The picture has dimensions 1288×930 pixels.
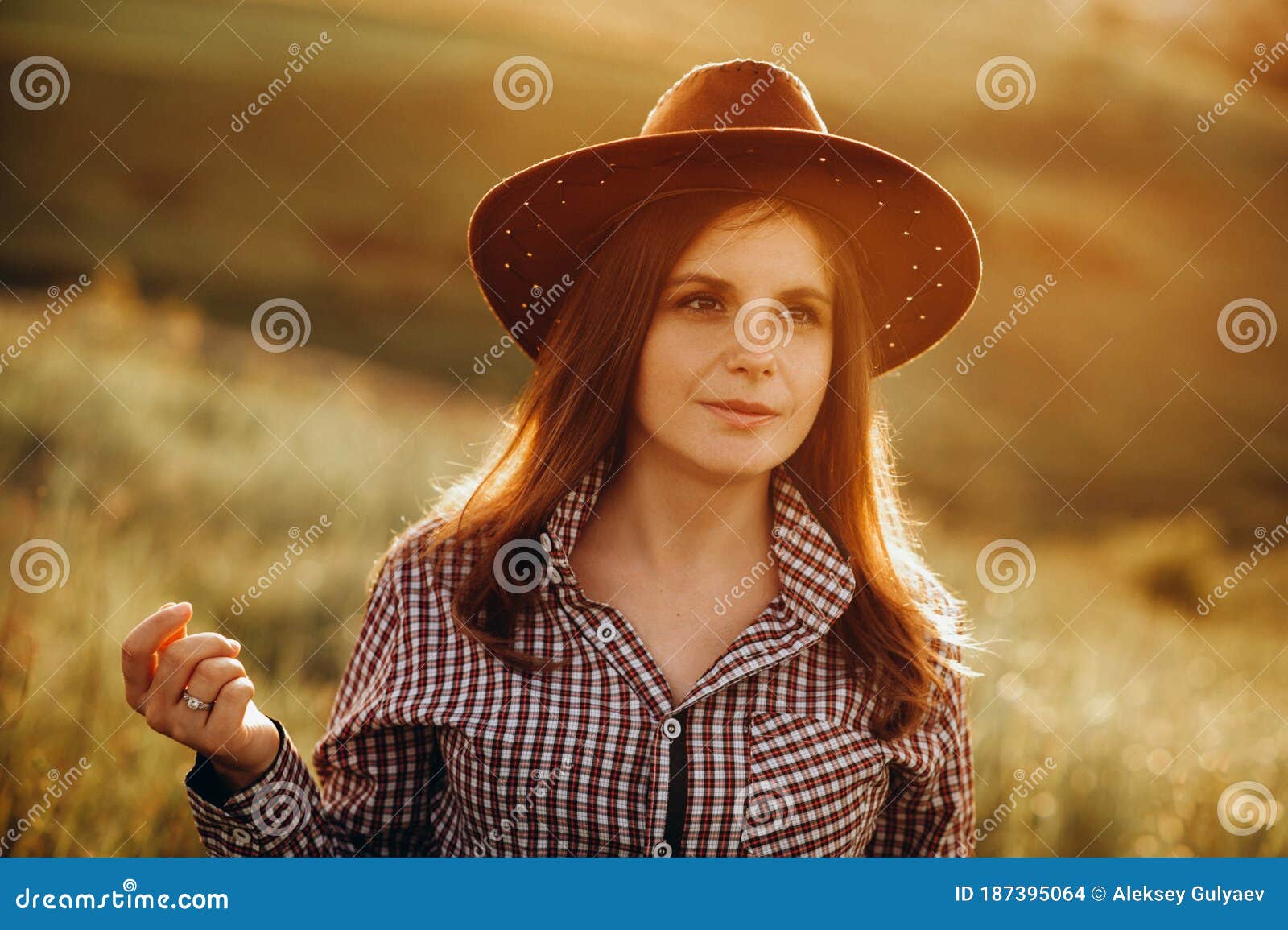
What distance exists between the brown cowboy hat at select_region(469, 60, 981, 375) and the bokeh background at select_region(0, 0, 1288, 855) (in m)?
1.33

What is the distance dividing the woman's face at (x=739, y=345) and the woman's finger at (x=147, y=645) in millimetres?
720

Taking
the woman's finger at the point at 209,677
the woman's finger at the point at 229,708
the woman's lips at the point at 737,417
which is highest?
the woman's lips at the point at 737,417

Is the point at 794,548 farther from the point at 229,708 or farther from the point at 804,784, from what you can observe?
the point at 229,708

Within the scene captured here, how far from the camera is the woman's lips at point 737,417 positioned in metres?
1.43

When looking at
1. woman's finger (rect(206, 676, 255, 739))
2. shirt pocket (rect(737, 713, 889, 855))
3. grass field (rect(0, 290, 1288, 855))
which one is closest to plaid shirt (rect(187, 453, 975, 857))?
shirt pocket (rect(737, 713, 889, 855))

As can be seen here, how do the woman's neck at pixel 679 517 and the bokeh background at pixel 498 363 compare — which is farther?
the bokeh background at pixel 498 363

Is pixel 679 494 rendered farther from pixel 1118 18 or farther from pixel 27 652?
pixel 1118 18

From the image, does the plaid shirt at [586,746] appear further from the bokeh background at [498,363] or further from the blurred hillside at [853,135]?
the blurred hillside at [853,135]

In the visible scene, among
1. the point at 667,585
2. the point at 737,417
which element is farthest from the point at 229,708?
the point at 737,417

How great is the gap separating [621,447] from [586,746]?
513mm

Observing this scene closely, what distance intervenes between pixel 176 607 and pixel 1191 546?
292 cm

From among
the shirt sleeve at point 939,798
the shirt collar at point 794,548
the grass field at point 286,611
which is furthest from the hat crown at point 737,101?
the grass field at point 286,611

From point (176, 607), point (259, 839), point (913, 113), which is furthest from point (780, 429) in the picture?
point (913, 113)

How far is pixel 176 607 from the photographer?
1.24m
